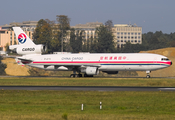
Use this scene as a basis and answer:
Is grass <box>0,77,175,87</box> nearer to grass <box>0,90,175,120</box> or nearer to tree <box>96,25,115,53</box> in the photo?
grass <box>0,90,175,120</box>

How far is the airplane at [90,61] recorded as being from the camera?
5853 cm

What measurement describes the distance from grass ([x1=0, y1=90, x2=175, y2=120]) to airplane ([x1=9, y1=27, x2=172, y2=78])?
29249mm

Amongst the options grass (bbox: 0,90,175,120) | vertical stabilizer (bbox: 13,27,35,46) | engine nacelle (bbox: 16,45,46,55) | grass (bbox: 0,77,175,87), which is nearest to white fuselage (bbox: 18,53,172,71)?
engine nacelle (bbox: 16,45,46,55)

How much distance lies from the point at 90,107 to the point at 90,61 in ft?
128

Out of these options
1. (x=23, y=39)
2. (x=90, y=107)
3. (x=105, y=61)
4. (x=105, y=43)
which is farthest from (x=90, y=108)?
(x=105, y=43)

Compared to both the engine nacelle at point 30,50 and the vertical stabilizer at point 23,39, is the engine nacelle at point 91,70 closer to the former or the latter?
the engine nacelle at point 30,50

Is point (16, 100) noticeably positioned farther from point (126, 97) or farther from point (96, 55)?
point (96, 55)

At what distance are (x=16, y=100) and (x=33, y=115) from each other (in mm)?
8190

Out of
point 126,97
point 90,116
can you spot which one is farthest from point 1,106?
point 126,97

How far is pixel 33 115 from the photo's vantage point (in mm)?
19328

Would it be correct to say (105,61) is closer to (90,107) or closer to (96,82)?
(96,82)

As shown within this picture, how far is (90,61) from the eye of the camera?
61562mm

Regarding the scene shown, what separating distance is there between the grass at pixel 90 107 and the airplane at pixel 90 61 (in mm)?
29249

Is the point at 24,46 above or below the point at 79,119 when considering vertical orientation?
above
